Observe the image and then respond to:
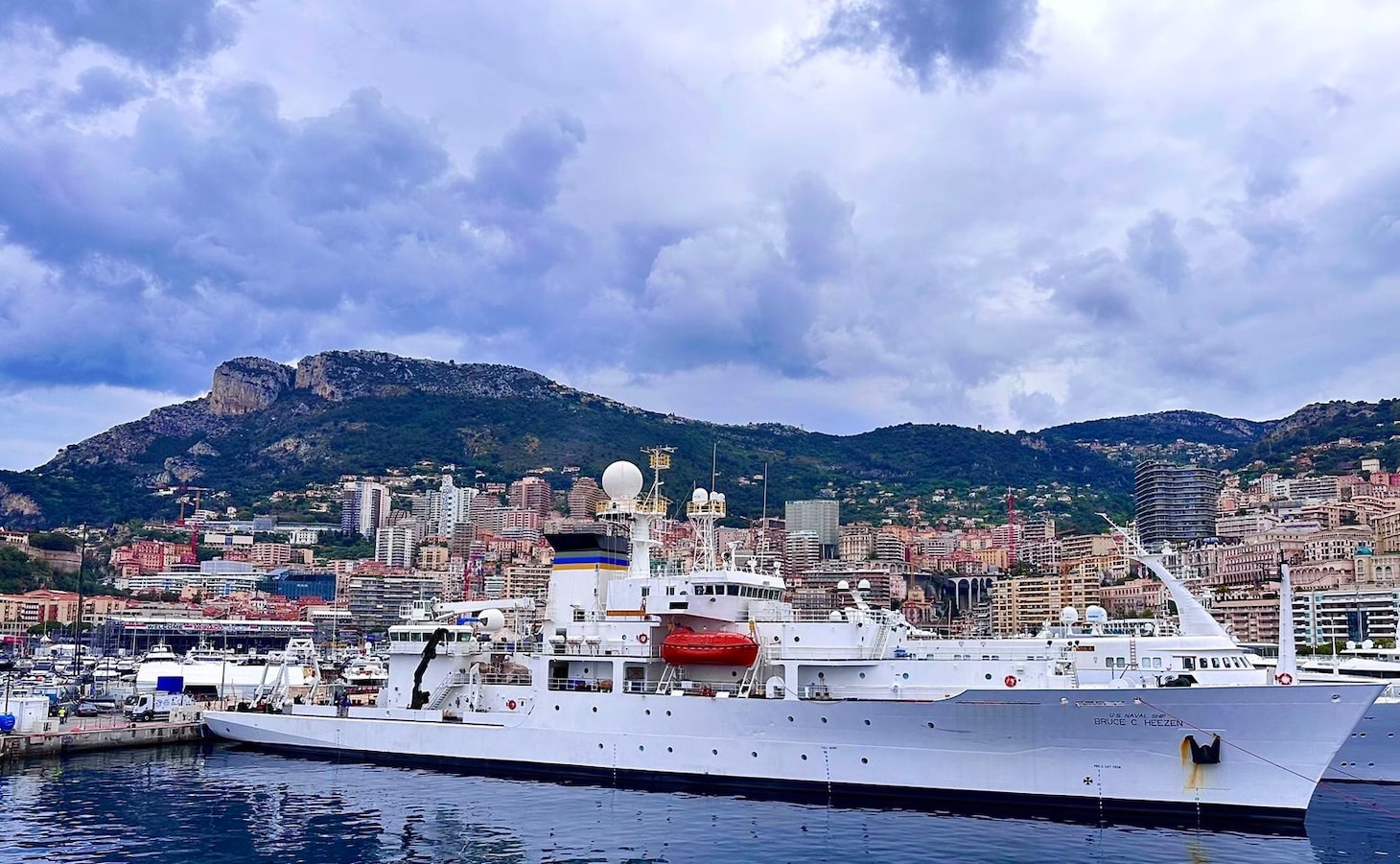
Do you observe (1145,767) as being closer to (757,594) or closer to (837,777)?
(837,777)

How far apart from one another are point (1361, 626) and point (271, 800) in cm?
6904

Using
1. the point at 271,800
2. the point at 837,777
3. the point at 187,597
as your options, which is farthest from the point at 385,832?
the point at 187,597

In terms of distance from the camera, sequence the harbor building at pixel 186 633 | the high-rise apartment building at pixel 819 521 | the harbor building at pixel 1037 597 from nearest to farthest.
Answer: the harbor building at pixel 1037 597 < the harbor building at pixel 186 633 < the high-rise apartment building at pixel 819 521

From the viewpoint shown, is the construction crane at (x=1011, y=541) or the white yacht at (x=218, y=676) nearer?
the white yacht at (x=218, y=676)

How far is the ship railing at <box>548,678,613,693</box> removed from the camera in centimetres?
2695

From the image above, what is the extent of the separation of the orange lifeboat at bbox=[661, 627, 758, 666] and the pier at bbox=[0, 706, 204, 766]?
704 inches

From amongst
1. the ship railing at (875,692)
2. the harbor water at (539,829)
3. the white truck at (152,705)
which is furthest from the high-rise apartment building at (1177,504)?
the ship railing at (875,692)

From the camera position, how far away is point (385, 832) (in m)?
20.9

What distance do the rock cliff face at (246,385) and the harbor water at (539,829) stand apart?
553 feet

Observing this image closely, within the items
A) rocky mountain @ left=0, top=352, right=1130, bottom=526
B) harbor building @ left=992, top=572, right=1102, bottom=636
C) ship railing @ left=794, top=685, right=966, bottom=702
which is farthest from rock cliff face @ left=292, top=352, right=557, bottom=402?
ship railing @ left=794, top=685, right=966, bottom=702

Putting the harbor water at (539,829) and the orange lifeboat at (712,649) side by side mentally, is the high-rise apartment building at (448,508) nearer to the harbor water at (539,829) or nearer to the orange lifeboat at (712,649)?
the harbor water at (539,829)

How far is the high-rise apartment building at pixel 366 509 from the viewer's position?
157m

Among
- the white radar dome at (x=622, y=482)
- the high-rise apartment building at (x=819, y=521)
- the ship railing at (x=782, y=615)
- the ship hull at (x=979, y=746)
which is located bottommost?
the ship hull at (x=979, y=746)

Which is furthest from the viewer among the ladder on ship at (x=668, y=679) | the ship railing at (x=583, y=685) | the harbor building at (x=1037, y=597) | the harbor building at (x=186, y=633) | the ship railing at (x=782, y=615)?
the harbor building at (x=186, y=633)
